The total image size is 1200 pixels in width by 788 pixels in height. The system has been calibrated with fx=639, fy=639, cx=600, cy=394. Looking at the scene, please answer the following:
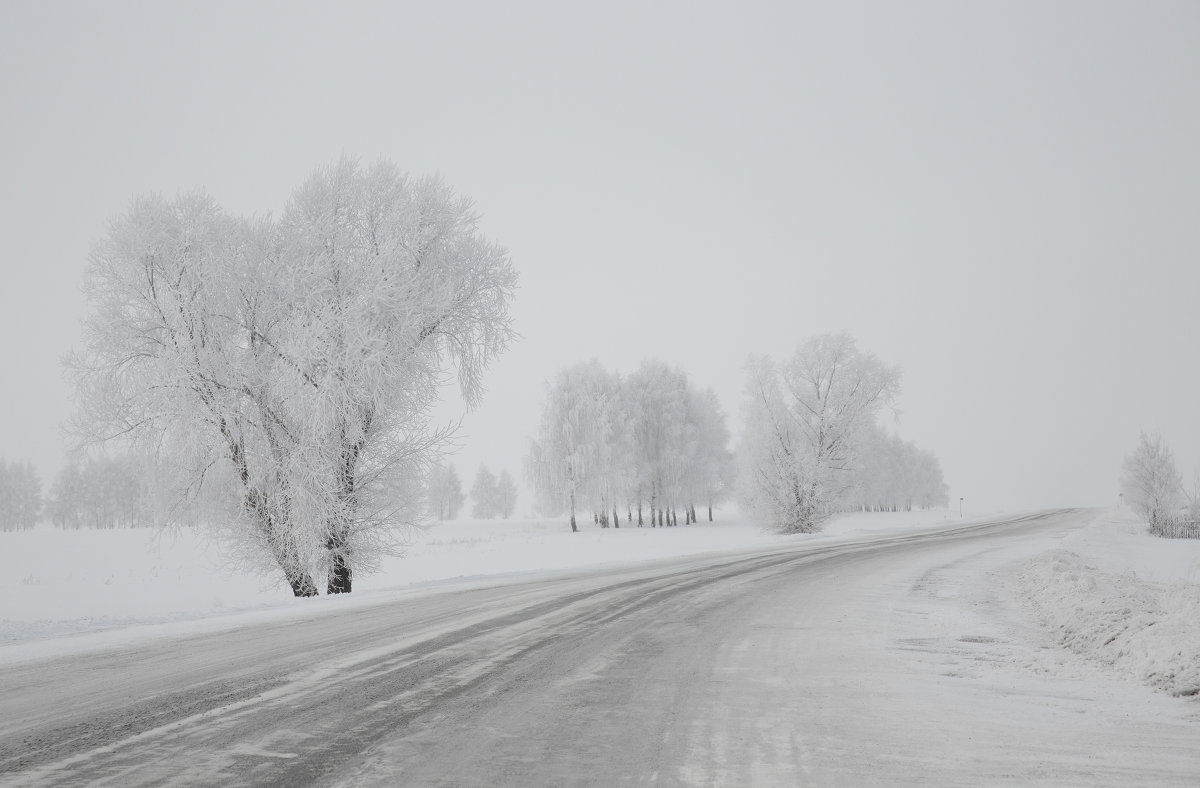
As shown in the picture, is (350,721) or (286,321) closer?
(350,721)

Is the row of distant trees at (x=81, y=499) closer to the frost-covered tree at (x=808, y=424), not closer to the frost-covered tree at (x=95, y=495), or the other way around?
the frost-covered tree at (x=95, y=495)

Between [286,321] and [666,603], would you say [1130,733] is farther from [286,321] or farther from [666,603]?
[286,321]

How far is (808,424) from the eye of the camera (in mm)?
35688

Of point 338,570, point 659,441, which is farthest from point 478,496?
point 338,570

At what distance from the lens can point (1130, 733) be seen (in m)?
3.71

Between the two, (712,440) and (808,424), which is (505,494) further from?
(808,424)

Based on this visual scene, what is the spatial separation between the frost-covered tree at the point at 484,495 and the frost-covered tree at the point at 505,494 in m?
0.65

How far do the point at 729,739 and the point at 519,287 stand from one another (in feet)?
42.7

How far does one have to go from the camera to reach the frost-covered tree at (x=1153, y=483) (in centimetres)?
4031

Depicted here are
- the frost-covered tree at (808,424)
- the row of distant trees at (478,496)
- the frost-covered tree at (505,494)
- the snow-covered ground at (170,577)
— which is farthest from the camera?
the frost-covered tree at (505,494)

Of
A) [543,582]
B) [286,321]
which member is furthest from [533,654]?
[286,321]

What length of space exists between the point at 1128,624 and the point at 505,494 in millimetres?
115158

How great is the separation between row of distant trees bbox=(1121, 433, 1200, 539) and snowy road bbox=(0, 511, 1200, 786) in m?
41.0

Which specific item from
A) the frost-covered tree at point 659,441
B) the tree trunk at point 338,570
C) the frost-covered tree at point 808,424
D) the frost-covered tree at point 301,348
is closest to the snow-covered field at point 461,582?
the tree trunk at point 338,570
